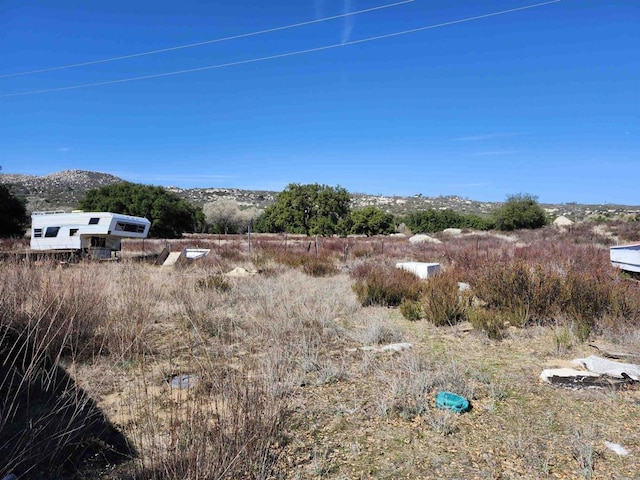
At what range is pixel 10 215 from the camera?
28344 mm

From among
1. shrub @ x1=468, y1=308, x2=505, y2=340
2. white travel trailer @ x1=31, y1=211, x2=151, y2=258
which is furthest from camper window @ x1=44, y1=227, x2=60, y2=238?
shrub @ x1=468, y1=308, x2=505, y2=340

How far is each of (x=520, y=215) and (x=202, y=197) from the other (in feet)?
220

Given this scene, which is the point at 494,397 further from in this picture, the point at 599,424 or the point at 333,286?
the point at 333,286

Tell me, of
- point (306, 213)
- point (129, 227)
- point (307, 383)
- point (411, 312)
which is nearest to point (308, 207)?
point (306, 213)

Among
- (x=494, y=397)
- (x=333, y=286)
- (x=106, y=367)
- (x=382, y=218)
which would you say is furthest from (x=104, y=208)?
(x=494, y=397)

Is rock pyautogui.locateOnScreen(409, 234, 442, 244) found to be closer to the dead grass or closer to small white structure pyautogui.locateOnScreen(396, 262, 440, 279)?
small white structure pyautogui.locateOnScreen(396, 262, 440, 279)

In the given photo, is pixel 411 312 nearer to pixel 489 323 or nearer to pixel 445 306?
pixel 445 306

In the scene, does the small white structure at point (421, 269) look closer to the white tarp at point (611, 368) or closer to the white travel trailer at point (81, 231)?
the white tarp at point (611, 368)

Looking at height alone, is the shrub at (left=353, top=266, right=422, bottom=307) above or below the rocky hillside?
below

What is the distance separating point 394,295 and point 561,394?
445 centimetres

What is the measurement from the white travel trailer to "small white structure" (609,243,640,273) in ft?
53.4

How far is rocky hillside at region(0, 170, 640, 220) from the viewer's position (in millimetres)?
52203

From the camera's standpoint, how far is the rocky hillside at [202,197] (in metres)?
52.2

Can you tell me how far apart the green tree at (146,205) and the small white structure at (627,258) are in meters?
36.3
